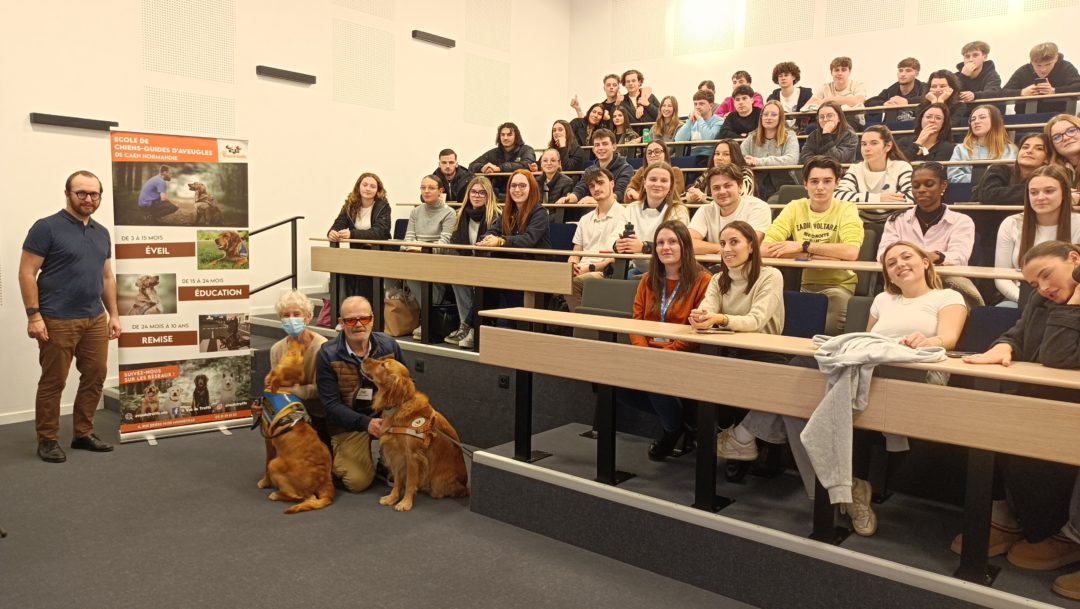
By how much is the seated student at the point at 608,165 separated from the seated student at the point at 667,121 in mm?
1351

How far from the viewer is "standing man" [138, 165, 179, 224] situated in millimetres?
4238

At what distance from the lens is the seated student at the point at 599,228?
418cm

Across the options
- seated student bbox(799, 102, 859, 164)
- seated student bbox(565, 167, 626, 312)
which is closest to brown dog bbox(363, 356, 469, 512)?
seated student bbox(565, 167, 626, 312)

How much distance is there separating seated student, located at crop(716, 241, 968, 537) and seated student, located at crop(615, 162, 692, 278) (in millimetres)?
1528

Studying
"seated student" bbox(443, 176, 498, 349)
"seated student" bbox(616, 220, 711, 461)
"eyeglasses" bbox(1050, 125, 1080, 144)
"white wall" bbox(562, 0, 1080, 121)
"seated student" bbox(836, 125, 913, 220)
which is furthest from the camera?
"white wall" bbox(562, 0, 1080, 121)

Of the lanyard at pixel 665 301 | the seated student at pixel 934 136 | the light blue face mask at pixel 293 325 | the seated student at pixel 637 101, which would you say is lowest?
the light blue face mask at pixel 293 325

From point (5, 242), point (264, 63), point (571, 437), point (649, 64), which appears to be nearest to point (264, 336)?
point (5, 242)

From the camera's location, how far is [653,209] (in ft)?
13.8

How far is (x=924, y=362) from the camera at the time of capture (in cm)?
215

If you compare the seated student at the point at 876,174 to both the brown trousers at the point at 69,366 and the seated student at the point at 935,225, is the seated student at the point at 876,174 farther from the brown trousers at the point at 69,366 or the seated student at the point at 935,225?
the brown trousers at the point at 69,366

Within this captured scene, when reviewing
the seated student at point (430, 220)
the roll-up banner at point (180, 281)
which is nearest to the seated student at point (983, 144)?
the seated student at point (430, 220)

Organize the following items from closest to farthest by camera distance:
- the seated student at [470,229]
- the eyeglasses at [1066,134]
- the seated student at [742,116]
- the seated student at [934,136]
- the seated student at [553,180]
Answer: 1. the eyeglasses at [1066,134]
2. the seated student at [470,229]
3. the seated student at [934,136]
4. the seated student at [553,180]
5. the seated student at [742,116]

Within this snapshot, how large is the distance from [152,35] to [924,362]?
216 inches

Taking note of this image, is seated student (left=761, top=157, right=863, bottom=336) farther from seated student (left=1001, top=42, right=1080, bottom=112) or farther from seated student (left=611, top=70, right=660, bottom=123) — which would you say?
seated student (left=611, top=70, right=660, bottom=123)
